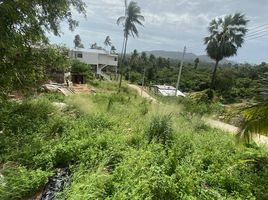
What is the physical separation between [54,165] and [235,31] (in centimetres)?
1985

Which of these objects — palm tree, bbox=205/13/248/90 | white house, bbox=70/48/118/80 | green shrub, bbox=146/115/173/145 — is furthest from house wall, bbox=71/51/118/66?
green shrub, bbox=146/115/173/145

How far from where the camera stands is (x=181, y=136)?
6836mm

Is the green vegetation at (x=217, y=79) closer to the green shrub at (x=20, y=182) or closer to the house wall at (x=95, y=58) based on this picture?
the house wall at (x=95, y=58)

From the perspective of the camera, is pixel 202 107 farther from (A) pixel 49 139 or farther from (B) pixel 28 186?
(B) pixel 28 186

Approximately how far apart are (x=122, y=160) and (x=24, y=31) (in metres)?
Answer: 4.23

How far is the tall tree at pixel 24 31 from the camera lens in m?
5.84

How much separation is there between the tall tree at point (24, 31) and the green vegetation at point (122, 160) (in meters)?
1.29

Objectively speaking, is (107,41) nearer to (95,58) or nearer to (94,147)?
(95,58)

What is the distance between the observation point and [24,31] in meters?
6.69

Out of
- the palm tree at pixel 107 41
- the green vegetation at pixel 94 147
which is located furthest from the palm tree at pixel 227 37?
the palm tree at pixel 107 41

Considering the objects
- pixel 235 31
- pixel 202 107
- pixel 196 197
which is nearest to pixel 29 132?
pixel 196 197

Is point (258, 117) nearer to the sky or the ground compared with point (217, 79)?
nearer to the sky

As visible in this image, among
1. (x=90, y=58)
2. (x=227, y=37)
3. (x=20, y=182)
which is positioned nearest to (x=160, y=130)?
(x=20, y=182)

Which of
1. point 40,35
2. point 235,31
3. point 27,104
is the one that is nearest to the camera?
point 40,35
